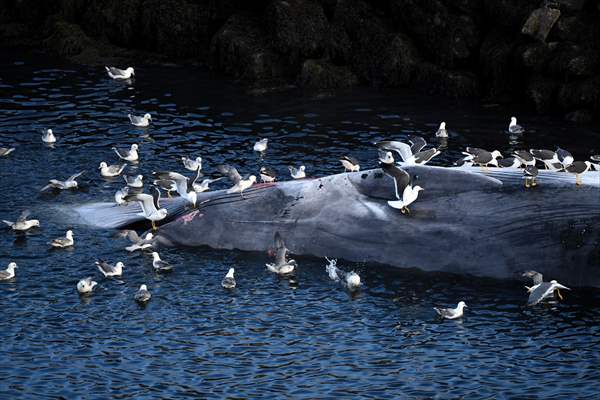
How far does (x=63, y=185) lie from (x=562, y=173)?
17554 mm

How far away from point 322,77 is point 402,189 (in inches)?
894

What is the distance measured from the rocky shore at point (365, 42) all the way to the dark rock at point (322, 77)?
49 millimetres

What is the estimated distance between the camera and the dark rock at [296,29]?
2201 inches

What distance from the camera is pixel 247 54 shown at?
2201 inches

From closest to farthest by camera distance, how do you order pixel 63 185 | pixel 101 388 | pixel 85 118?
1. pixel 101 388
2. pixel 63 185
3. pixel 85 118

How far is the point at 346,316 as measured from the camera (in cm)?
3027

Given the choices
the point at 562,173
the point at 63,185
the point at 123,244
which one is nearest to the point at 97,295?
the point at 123,244

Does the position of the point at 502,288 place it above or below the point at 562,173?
below

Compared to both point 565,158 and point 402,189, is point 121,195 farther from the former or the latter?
point 565,158

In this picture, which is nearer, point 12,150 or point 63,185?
point 63,185

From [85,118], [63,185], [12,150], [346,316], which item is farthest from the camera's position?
[85,118]

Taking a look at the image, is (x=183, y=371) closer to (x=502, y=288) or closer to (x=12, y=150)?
(x=502, y=288)

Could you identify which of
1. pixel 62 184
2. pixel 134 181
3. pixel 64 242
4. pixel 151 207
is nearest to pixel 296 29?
pixel 134 181

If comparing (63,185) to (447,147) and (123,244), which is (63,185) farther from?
(447,147)
